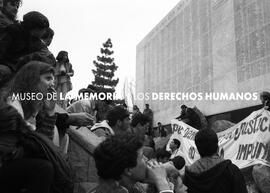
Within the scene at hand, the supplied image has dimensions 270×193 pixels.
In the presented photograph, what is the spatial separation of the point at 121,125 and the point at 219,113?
Result: 7640mm

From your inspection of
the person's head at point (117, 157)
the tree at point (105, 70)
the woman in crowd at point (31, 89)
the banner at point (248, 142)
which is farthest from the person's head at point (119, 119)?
the tree at point (105, 70)

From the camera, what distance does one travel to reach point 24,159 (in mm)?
1882

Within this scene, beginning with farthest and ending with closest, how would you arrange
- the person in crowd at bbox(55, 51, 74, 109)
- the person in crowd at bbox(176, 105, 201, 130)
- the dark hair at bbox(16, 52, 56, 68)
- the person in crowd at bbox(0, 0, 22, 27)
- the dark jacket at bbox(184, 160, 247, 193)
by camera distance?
the person in crowd at bbox(176, 105, 201, 130), the person in crowd at bbox(55, 51, 74, 109), the person in crowd at bbox(0, 0, 22, 27), the dark hair at bbox(16, 52, 56, 68), the dark jacket at bbox(184, 160, 247, 193)

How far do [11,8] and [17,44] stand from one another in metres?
1.12

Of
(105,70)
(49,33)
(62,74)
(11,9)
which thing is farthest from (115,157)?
(105,70)

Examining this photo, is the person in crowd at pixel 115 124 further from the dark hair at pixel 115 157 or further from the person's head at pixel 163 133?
the person's head at pixel 163 133

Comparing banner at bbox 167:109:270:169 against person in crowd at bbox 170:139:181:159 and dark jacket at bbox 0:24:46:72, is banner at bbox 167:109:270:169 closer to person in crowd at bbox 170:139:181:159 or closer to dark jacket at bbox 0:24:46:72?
person in crowd at bbox 170:139:181:159

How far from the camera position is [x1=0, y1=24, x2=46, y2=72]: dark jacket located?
3398mm

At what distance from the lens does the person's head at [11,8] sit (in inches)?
169

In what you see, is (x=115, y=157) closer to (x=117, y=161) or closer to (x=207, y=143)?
(x=117, y=161)

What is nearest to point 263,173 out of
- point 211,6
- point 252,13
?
point 252,13

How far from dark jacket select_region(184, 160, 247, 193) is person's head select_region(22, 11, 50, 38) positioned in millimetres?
2063

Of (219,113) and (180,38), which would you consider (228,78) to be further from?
(180,38)

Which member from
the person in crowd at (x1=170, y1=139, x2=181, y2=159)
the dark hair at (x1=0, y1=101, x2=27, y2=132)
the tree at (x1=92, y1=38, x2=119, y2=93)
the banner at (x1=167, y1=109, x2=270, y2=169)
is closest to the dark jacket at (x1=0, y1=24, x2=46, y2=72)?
the dark hair at (x1=0, y1=101, x2=27, y2=132)
